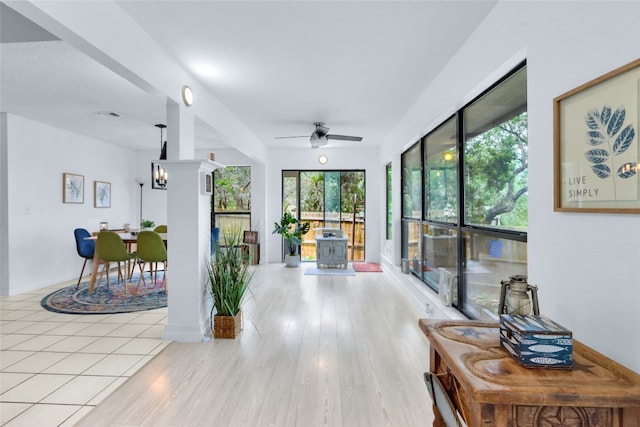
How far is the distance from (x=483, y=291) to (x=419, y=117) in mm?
2303

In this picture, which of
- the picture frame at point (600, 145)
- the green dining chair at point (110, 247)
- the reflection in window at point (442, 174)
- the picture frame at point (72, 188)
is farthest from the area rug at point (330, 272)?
the picture frame at point (600, 145)

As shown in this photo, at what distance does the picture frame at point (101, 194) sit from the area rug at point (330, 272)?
4.22 meters

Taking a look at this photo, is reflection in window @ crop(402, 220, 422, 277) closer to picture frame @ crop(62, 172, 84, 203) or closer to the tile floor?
the tile floor

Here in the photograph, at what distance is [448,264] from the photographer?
143 inches

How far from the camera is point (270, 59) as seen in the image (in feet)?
10.4

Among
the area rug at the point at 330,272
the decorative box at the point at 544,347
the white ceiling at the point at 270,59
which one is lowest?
the area rug at the point at 330,272

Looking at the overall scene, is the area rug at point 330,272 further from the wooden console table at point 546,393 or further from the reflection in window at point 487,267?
the wooden console table at point 546,393

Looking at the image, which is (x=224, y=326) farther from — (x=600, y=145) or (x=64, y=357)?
(x=600, y=145)

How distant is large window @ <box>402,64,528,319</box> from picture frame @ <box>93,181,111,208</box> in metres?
6.02

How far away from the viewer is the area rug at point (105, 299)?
4188 mm

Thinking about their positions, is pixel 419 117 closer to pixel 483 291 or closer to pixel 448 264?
pixel 448 264

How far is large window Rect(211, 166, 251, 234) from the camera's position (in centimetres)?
789

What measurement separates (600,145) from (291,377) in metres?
2.24

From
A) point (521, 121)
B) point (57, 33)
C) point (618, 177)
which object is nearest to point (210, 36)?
point (57, 33)
